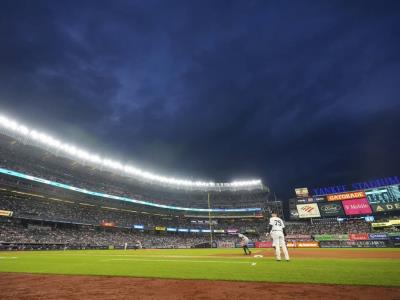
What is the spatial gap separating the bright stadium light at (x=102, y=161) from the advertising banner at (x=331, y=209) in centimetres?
2727

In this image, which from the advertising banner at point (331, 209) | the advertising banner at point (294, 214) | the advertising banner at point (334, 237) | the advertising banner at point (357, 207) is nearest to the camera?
the advertising banner at point (334, 237)

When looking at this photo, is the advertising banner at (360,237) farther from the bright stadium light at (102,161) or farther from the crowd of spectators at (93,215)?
the bright stadium light at (102,161)

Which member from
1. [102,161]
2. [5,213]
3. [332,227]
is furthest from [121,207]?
[332,227]

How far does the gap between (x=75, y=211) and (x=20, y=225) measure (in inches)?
473

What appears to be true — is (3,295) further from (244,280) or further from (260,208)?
(260,208)

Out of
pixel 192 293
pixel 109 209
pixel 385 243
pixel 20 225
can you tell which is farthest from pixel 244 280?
pixel 109 209

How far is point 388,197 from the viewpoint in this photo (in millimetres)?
54188

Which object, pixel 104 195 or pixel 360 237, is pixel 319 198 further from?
pixel 104 195

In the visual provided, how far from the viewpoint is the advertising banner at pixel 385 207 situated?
52.6 meters

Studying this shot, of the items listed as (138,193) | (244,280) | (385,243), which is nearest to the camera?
(244,280)

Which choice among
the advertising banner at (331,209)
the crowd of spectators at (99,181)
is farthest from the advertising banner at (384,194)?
the crowd of spectators at (99,181)

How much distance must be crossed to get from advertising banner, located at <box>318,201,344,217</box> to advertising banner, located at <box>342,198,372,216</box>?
1.21 metres

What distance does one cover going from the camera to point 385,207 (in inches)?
2128

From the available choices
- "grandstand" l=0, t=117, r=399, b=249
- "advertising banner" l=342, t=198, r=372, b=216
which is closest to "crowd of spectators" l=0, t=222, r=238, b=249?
"grandstand" l=0, t=117, r=399, b=249
